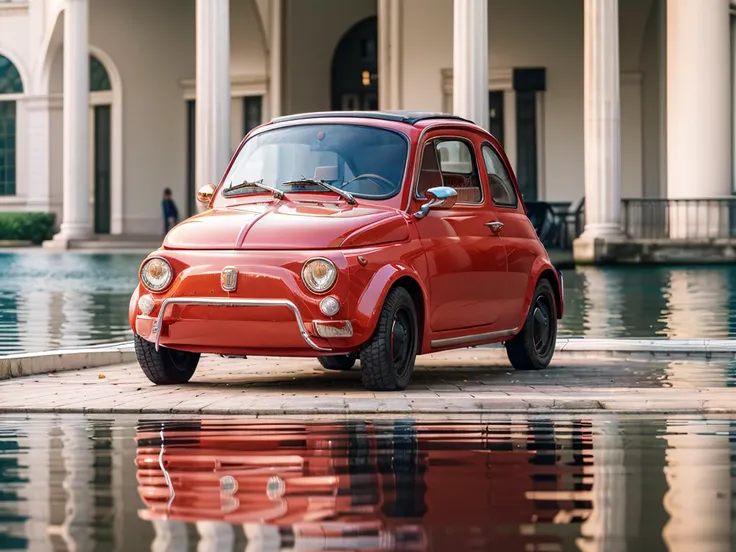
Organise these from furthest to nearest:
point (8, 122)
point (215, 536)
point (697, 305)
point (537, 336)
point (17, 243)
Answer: point (8, 122)
point (17, 243)
point (697, 305)
point (537, 336)
point (215, 536)

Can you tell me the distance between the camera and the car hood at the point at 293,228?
998 centimetres

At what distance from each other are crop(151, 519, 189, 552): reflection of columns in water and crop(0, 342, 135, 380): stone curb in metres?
6.19

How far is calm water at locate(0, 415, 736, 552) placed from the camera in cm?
505

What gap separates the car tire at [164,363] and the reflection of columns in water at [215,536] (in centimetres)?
531

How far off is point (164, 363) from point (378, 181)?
5.92 feet

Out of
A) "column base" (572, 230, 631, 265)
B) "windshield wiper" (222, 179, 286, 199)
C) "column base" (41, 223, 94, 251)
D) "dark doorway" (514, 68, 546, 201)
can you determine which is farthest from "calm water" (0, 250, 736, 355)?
"dark doorway" (514, 68, 546, 201)

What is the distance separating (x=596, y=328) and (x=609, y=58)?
17304 mm

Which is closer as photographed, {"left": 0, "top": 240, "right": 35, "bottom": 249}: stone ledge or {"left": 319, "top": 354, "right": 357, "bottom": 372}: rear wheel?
{"left": 319, "top": 354, "right": 357, "bottom": 372}: rear wheel

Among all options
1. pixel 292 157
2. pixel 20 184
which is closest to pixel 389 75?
pixel 20 184

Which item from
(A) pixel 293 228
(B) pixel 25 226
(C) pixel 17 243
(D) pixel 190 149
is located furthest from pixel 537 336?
(B) pixel 25 226

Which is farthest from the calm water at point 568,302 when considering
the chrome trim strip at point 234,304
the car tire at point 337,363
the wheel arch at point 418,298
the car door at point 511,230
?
the wheel arch at point 418,298

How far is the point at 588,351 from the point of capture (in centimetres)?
1329

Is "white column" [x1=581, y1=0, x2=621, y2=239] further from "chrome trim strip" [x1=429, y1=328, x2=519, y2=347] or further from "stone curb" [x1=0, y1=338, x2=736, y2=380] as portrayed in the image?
"chrome trim strip" [x1=429, y1=328, x2=519, y2=347]

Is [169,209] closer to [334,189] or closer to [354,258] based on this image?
[334,189]
